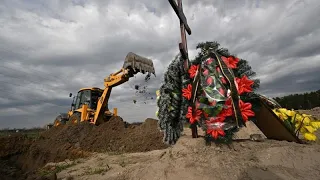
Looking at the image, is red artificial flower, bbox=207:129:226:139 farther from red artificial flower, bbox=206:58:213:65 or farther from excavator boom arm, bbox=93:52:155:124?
excavator boom arm, bbox=93:52:155:124

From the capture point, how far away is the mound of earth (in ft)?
33.3

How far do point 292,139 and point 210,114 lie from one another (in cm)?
158

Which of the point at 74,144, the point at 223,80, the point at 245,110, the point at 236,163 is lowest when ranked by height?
the point at 74,144

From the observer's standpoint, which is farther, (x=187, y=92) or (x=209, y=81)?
(x=187, y=92)

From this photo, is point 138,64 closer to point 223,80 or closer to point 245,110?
point 223,80

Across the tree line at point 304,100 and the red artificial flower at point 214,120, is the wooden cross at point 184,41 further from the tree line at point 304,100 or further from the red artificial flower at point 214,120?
the tree line at point 304,100

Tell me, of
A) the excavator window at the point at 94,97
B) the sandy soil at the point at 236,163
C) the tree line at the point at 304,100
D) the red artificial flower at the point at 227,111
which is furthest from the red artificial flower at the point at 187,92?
the tree line at the point at 304,100

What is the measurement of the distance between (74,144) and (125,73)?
4204mm

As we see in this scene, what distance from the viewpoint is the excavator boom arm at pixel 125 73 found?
36.6 ft

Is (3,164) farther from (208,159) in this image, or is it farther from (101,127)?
(208,159)

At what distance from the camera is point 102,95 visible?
44.5 ft

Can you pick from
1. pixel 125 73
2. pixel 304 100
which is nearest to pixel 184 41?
pixel 125 73

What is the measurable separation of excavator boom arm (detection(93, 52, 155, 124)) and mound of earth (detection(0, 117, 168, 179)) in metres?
1.05

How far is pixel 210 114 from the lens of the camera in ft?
10.9
